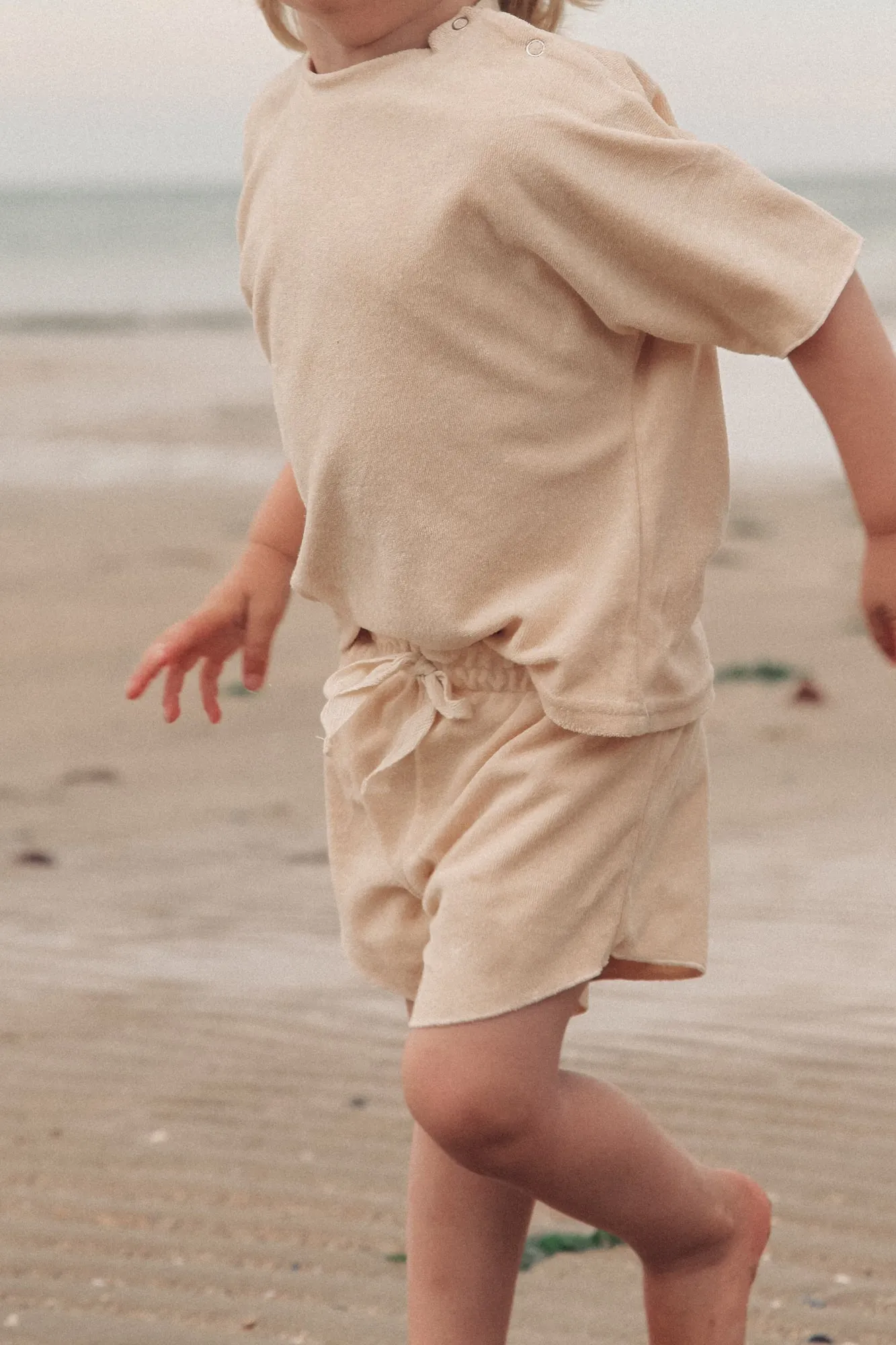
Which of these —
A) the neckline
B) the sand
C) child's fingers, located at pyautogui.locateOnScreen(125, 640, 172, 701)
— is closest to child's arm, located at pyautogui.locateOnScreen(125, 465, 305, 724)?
child's fingers, located at pyautogui.locateOnScreen(125, 640, 172, 701)

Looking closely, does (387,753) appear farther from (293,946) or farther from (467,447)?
(293,946)

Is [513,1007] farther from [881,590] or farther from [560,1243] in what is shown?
[560,1243]

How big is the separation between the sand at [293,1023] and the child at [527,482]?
705 millimetres

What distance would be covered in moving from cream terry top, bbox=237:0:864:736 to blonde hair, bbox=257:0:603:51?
0.12m

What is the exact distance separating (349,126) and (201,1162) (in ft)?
5.42

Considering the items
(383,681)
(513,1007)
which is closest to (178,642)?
(383,681)

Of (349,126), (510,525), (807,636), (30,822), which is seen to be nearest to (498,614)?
(510,525)

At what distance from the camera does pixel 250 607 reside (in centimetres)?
239

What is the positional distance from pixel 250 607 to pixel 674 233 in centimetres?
79

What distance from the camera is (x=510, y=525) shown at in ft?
6.40

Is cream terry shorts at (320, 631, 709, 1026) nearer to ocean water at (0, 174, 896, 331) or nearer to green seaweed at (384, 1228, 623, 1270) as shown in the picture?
green seaweed at (384, 1228, 623, 1270)

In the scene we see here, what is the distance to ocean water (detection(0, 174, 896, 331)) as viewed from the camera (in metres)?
24.1

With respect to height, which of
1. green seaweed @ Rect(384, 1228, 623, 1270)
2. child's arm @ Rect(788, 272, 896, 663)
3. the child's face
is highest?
the child's face

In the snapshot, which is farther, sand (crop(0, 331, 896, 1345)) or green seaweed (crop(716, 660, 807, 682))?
green seaweed (crop(716, 660, 807, 682))
